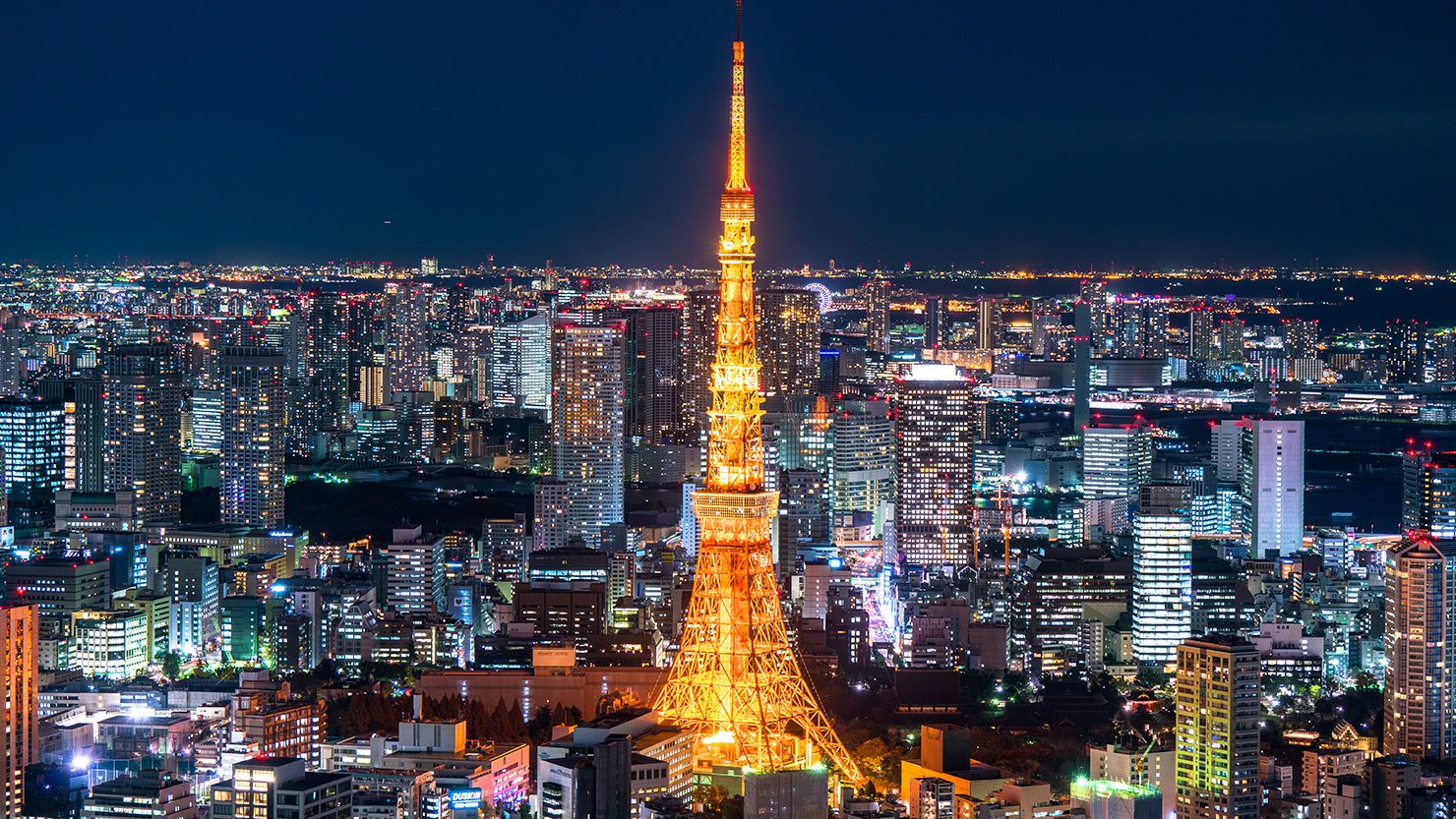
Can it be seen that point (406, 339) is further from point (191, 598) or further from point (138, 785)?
point (138, 785)

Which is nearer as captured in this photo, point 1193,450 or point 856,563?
point 856,563

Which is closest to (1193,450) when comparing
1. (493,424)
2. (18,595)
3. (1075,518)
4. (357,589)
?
(1075,518)

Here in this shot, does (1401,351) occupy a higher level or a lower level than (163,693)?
higher

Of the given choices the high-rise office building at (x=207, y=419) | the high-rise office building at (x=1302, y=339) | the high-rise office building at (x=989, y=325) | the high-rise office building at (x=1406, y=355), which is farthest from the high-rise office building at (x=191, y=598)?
the high-rise office building at (x=989, y=325)

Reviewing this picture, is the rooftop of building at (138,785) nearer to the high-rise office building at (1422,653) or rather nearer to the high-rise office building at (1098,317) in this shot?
the high-rise office building at (1422,653)

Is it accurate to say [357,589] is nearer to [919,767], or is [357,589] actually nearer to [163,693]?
[163,693]

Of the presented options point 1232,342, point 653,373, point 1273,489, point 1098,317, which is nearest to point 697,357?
point 653,373
